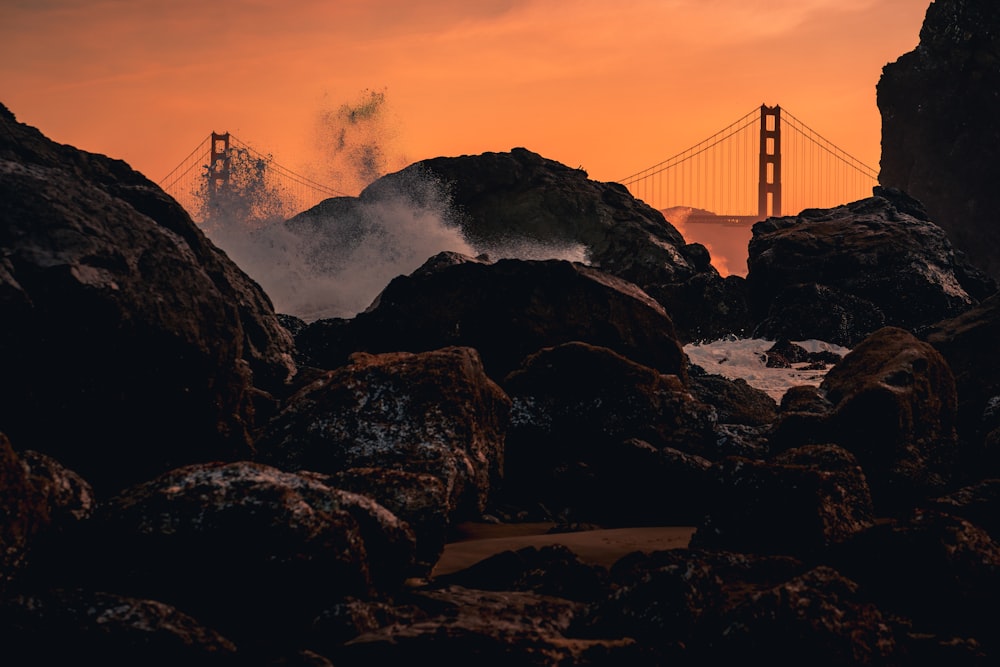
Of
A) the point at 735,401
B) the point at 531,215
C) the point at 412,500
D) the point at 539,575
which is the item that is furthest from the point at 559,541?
the point at 531,215

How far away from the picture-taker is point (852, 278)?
19.3 m

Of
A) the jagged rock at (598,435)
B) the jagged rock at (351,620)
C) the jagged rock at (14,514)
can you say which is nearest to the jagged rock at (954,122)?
the jagged rock at (598,435)

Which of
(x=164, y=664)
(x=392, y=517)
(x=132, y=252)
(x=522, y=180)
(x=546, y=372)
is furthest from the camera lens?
(x=522, y=180)

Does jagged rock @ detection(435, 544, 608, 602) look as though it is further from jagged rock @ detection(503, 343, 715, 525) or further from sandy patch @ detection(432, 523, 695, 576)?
jagged rock @ detection(503, 343, 715, 525)

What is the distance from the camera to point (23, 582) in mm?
3975

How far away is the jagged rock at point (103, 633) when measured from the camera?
11.7 ft

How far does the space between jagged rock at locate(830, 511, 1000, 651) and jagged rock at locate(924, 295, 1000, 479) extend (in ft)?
13.6

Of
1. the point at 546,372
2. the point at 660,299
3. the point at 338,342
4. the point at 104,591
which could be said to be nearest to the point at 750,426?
the point at 546,372

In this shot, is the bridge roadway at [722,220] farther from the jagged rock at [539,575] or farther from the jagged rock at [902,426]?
the jagged rock at [539,575]

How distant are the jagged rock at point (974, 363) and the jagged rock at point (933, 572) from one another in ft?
13.6

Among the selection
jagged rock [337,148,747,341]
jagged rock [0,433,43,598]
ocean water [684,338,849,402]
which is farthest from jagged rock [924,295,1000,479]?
jagged rock [337,148,747,341]

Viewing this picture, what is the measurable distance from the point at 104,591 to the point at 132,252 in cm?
250

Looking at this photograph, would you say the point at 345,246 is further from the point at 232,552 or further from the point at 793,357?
the point at 232,552

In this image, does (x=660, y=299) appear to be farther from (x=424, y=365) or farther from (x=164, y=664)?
(x=164, y=664)
